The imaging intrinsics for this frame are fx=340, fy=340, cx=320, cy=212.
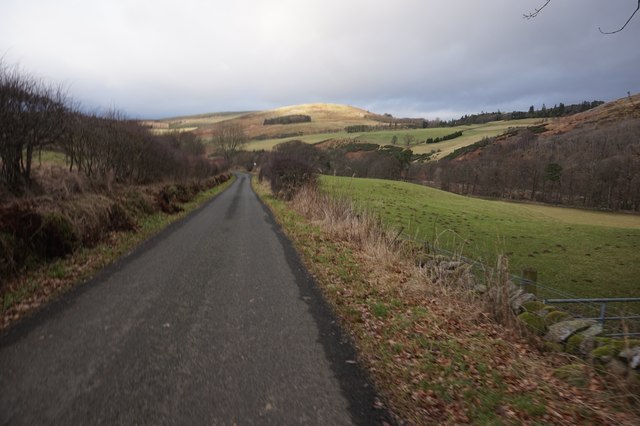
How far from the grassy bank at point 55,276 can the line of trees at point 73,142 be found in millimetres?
4314

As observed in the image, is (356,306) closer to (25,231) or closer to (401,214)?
(25,231)

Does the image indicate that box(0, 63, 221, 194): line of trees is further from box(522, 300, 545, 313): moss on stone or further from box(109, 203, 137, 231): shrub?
box(522, 300, 545, 313): moss on stone

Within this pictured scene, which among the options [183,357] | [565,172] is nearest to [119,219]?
[183,357]

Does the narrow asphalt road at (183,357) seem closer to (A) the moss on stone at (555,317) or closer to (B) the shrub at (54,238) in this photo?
(B) the shrub at (54,238)

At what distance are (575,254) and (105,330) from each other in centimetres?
2299

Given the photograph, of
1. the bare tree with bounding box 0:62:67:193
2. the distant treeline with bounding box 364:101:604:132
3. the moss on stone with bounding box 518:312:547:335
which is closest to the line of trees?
the bare tree with bounding box 0:62:67:193

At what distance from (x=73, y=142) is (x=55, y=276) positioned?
12.7 metres

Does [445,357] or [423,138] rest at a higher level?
[423,138]

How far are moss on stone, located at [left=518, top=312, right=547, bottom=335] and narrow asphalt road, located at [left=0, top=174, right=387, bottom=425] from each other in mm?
3313

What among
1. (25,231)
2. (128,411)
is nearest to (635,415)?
(128,411)

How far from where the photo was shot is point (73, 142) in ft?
54.0

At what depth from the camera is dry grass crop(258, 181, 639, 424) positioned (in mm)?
3348

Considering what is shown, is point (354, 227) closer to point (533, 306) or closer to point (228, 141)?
point (533, 306)

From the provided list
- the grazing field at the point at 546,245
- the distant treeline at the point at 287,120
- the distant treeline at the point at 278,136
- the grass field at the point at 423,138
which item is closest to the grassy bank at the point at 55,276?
the grazing field at the point at 546,245
